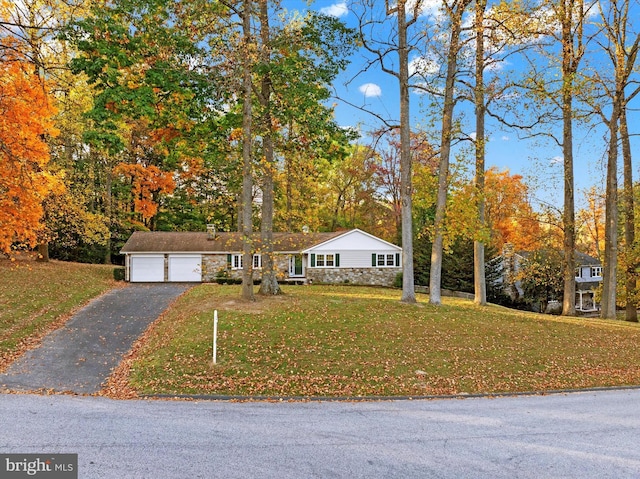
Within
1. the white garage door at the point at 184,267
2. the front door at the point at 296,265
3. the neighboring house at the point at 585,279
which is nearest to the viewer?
the white garage door at the point at 184,267

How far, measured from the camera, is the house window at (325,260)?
30.9 meters

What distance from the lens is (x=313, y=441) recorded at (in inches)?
227

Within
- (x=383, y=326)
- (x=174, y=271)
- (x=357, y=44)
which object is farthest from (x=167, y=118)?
(x=174, y=271)

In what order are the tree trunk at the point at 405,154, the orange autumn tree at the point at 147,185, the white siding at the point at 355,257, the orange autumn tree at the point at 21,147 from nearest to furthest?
the orange autumn tree at the point at 21,147, the tree trunk at the point at 405,154, the white siding at the point at 355,257, the orange autumn tree at the point at 147,185

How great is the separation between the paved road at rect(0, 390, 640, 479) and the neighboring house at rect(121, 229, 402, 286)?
809 inches

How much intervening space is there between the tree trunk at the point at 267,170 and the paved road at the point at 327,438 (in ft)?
25.4

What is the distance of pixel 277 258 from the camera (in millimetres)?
29609

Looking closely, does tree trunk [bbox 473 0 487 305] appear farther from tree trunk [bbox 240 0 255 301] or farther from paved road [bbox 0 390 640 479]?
paved road [bbox 0 390 640 479]

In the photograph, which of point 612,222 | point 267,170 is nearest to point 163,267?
point 267,170

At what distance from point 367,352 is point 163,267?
20.7m

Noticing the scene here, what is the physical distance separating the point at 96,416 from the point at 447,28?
54.2ft

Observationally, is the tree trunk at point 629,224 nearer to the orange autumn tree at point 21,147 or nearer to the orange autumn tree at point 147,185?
the orange autumn tree at point 21,147

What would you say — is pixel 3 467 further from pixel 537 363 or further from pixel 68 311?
pixel 68 311

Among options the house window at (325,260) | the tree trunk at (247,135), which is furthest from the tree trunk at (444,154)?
the house window at (325,260)
